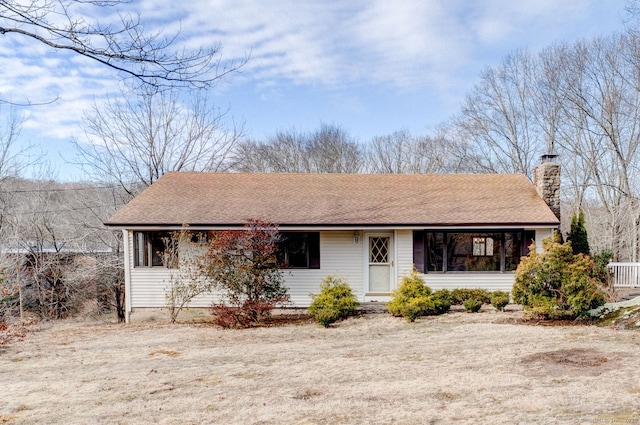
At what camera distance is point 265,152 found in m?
34.5

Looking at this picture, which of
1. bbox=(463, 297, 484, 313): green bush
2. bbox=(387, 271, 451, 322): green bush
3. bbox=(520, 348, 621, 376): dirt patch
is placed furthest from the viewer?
bbox=(463, 297, 484, 313): green bush

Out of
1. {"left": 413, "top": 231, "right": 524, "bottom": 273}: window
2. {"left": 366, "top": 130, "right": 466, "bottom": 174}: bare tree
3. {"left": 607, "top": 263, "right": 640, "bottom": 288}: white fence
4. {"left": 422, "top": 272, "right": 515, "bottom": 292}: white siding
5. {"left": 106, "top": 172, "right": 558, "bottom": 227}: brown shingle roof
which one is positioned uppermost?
{"left": 366, "top": 130, "right": 466, "bottom": 174}: bare tree

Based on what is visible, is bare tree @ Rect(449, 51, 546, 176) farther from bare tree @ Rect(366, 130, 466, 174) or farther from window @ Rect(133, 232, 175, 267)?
window @ Rect(133, 232, 175, 267)

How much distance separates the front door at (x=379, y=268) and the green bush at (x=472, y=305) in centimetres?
214

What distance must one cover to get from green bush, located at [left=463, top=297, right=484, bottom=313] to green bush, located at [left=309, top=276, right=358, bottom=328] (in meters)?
2.78

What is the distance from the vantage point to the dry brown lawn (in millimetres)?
4270

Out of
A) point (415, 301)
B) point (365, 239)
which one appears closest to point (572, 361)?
point (415, 301)

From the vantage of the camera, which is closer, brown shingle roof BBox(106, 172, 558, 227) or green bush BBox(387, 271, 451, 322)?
green bush BBox(387, 271, 451, 322)

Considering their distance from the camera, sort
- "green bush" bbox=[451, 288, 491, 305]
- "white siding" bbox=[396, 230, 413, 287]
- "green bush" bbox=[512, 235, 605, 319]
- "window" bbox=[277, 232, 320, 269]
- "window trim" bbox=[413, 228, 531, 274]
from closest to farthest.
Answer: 1. "green bush" bbox=[512, 235, 605, 319]
2. "green bush" bbox=[451, 288, 491, 305]
3. "window trim" bbox=[413, 228, 531, 274]
4. "white siding" bbox=[396, 230, 413, 287]
5. "window" bbox=[277, 232, 320, 269]

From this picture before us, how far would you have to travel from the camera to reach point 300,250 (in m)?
11.7

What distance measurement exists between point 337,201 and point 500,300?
523cm

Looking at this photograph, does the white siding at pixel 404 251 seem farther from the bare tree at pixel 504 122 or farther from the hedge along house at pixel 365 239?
the bare tree at pixel 504 122

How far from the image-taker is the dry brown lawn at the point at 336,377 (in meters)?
4.27

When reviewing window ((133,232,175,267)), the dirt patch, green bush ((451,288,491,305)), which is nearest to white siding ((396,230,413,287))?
green bush ((451,288,491,305))
